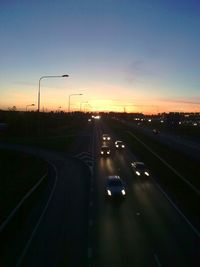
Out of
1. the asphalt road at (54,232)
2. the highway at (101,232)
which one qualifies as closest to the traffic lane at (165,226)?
the highway at (101,232)

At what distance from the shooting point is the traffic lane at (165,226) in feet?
69.0

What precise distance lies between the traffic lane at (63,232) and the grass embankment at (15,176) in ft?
9.67

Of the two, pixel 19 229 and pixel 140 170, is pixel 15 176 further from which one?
pixel 19 229

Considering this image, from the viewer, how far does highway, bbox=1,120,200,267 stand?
795 inches

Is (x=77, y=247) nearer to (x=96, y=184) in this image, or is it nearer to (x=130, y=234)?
(x=130, y=234)

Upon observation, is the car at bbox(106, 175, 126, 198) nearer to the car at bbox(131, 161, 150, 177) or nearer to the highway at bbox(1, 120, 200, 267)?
the highway at bbox(1, 120, 200, 267)

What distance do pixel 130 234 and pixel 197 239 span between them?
3365 millimetres

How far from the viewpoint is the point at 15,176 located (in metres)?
55.5

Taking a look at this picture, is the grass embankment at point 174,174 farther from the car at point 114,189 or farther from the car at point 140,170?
the car at point 114,189

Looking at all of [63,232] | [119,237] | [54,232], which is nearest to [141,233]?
[119,237]

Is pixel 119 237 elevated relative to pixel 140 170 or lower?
elevated

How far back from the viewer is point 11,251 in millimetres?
21594

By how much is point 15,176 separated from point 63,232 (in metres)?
31.4

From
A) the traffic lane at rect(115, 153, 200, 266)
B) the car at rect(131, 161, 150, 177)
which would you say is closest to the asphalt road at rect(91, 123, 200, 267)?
the traffic lane at rect(115, 153, 200, 266)
